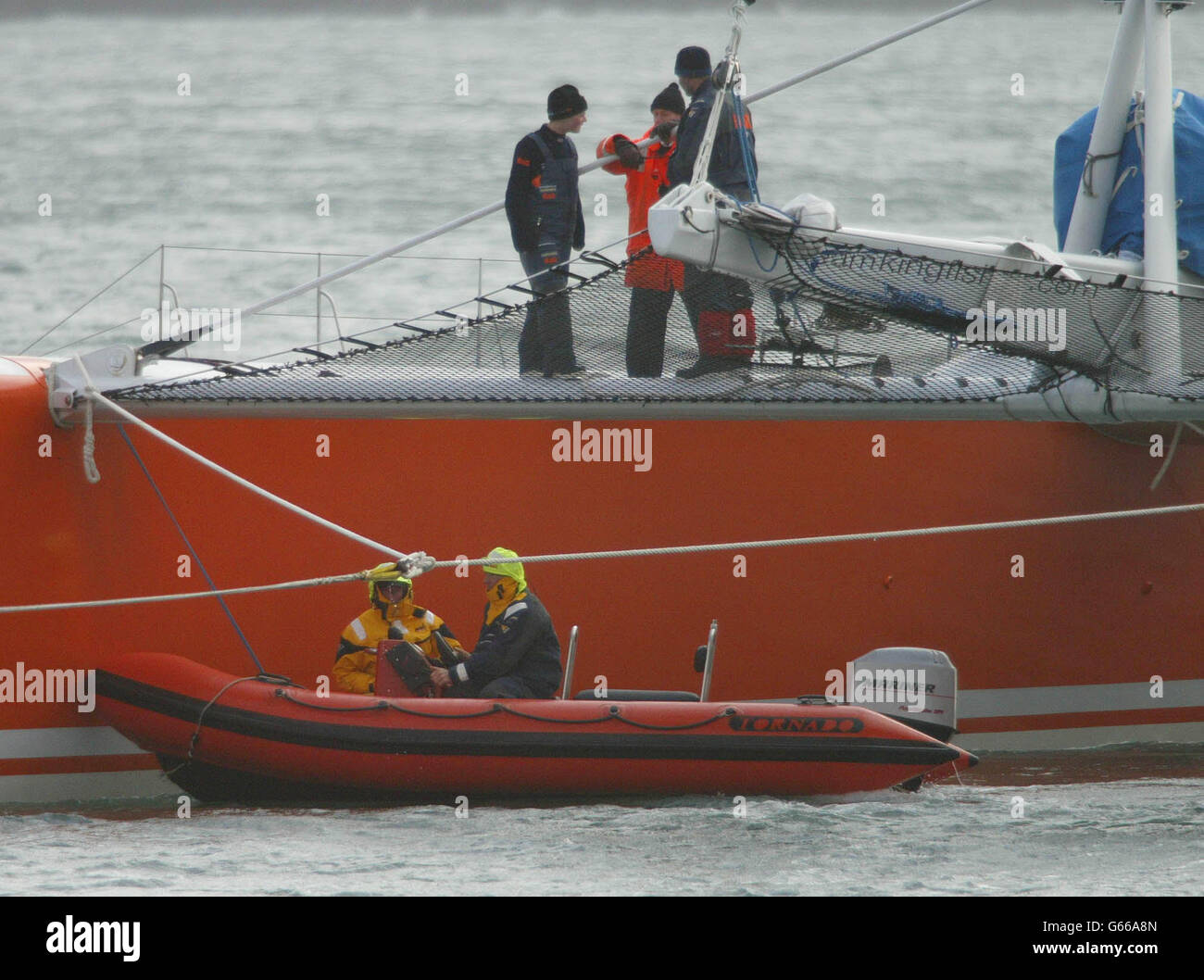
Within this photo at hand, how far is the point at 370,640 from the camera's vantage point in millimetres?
9125

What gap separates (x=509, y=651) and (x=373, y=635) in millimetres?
775

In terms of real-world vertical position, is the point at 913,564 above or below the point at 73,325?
below

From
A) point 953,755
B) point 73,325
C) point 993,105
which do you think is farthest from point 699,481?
point 993,105

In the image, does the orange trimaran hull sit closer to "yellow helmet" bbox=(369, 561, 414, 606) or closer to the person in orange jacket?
"yellow helmet" bbox=(369, 561, 414, 606)

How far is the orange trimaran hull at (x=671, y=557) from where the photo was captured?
29.5ft

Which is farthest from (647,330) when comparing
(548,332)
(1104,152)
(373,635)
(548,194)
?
(1104,152)

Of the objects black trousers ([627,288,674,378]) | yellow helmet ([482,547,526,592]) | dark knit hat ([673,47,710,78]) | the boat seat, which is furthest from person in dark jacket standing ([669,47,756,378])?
the boat seat

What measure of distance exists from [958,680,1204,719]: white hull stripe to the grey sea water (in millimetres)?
302

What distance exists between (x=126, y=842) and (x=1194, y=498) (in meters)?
6.61

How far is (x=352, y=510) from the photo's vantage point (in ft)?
30.9

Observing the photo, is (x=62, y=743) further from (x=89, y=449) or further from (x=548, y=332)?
(x=548, y=332)

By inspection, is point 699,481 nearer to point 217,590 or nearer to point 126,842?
point 217,590

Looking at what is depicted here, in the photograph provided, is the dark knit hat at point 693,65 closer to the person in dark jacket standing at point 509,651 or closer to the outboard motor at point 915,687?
the person in dark jacket standing at point 509,651

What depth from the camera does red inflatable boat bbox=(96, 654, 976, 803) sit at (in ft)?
27.8
